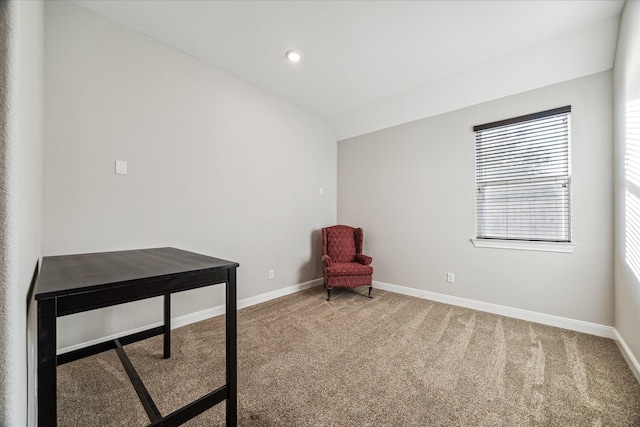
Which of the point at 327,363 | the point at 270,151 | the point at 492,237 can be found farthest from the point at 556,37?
the point at 327,363

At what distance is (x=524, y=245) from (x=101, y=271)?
366cm

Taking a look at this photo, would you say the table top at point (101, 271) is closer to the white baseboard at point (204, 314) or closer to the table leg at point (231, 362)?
the table leg at point (231, 362)

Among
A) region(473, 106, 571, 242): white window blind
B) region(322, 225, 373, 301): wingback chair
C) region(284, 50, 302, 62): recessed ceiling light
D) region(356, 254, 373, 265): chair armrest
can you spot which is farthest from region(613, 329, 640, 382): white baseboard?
region(284, 50, 302, 62): recessed ceiling light

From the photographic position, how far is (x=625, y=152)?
2.04 metres

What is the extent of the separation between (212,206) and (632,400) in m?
3.58

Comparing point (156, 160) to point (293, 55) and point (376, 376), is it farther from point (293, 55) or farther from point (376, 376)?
point (376, 376)

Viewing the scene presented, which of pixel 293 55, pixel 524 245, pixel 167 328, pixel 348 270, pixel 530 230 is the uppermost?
pixel 293 55

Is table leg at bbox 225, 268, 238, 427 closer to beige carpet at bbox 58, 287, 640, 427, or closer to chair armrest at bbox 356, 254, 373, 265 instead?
beige carpet at bbox 58, 287, 640, 427

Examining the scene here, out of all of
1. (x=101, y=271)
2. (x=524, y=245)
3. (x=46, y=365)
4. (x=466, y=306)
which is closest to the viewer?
(x=46, y=365)

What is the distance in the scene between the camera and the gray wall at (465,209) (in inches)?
96.2

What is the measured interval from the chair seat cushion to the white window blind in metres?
1.49

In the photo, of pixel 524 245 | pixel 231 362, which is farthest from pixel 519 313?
pixel 231 362

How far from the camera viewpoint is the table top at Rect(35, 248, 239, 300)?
0.93 meters

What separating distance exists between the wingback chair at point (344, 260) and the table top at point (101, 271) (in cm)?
216
